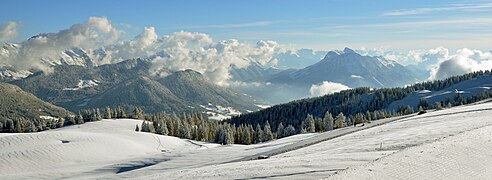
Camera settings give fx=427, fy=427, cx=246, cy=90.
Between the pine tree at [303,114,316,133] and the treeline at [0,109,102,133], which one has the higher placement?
the treeline at [0,109,102,133]

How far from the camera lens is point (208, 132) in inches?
4975

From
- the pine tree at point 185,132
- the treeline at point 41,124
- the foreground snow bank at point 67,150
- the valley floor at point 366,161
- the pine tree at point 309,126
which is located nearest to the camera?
the valley floor at point 366,161

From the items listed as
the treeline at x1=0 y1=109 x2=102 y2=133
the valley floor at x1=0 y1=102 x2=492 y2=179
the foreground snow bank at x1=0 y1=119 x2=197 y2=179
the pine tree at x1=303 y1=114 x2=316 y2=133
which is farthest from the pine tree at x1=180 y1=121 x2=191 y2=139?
the valley floor at x1=0 y1=102 x2=492 y2=179

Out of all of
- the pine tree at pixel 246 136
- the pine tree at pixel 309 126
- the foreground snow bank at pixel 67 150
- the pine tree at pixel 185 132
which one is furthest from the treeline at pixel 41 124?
the pine tree at pixel 309 126

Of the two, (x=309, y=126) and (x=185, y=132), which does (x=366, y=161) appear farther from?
(x=309, y=126)

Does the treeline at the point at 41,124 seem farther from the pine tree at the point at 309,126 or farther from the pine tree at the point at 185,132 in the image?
the pine tree at the point at 309,126

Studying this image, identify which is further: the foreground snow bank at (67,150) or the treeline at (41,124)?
the treeline at (41,124)

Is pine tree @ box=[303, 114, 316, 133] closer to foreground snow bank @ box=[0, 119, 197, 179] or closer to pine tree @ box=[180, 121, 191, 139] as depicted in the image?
pine tree @ box=[180, 121, 191, 139]

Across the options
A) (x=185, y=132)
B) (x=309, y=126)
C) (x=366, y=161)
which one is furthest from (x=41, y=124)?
(x=366, y=161)

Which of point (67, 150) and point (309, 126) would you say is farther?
point (309, 126)

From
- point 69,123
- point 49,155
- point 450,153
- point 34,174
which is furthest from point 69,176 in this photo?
point 69,123

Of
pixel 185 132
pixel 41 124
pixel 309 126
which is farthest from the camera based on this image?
pixel 41 124

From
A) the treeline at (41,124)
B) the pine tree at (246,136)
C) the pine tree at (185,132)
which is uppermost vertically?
the treeline at (41,124)

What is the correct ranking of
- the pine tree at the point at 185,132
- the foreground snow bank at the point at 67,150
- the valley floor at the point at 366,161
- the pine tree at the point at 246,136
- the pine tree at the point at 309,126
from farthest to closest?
the pine tree at the point at 309,126 → the pine tree at the point at 185,132 → the pine tree at the point at 246,136 → the foreground snow bank at the point at 67,150 → the valley floor at the point at 366,161
